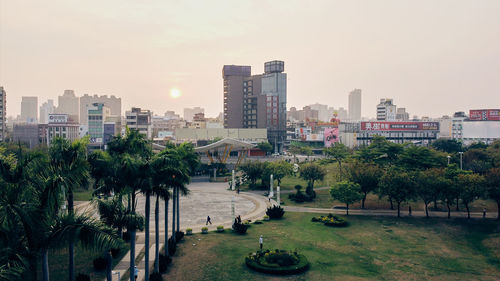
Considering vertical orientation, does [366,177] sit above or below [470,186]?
above

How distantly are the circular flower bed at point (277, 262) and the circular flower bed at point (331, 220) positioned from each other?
16.4 metres

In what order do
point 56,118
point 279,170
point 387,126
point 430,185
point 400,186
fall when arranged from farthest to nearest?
point 56,118, point 387,126, point 279,170, point 400,186, point 430,185

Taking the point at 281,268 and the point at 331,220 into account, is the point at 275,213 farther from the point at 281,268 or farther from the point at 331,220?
the point at 281,268

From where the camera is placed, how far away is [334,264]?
37.9 m

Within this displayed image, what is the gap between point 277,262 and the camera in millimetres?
36781

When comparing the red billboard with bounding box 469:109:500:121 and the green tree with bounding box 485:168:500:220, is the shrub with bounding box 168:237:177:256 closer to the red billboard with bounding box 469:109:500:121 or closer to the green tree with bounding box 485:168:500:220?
the green tree with bounding box 485:168:500:220

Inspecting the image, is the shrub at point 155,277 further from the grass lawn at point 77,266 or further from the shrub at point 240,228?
the shrub at point 240,228

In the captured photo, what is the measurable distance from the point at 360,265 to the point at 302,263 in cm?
645

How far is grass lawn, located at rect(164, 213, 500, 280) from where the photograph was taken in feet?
116

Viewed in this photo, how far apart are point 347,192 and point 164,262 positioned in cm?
3427

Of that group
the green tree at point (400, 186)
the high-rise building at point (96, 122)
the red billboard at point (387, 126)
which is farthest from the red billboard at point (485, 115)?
the high-rise building at point (96, 122)

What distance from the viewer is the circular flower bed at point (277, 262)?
35.4 m

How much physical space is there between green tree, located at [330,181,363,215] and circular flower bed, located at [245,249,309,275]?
22797 mm

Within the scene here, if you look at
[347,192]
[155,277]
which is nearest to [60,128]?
[347,192]
